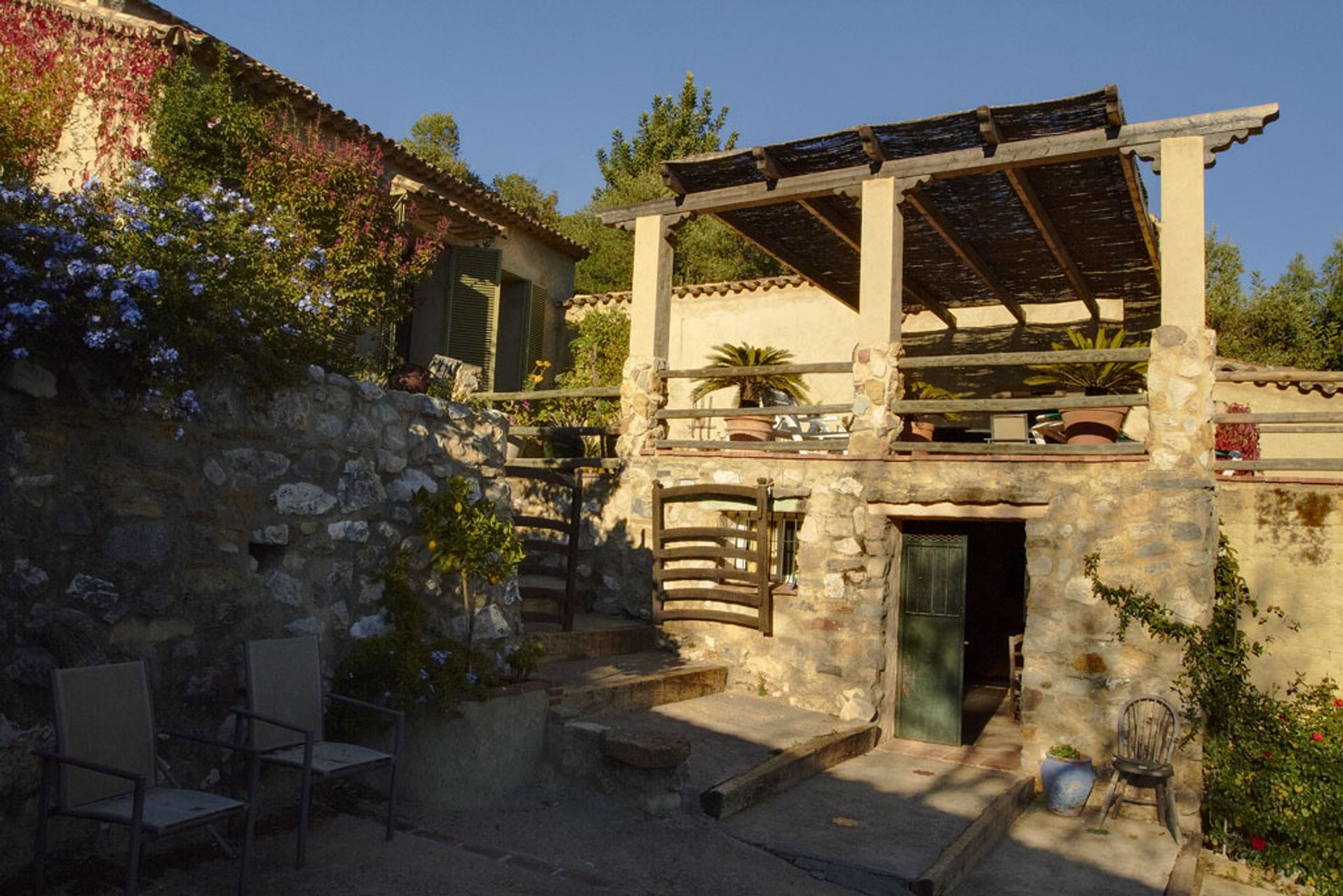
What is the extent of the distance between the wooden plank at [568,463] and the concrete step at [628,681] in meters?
1.83

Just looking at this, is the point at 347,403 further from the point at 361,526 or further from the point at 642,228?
the point at 642,228

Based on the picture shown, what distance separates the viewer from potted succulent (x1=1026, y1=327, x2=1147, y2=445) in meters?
7.34

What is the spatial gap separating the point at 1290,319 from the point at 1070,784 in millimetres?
13075

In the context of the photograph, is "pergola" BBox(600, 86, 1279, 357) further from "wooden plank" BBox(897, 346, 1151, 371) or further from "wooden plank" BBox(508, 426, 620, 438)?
"wooden plank" BBox(508, 426, 620, 438)

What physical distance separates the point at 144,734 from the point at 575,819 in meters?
2.22

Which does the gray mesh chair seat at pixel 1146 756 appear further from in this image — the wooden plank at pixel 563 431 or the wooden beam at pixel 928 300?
the wooden beam at pixel 928 300

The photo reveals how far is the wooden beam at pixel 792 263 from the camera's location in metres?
10.4

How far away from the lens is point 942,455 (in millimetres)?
7793

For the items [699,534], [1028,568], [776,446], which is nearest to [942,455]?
[1028,568]

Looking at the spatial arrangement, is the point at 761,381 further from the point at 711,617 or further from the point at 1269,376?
the point at 1269,376

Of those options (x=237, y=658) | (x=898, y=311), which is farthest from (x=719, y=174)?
(x=237, y=658)

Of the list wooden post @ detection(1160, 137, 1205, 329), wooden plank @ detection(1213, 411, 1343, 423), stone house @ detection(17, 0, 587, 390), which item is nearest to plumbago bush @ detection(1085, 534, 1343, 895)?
wooden plank @ detection(1213, 411, 1343, 423)

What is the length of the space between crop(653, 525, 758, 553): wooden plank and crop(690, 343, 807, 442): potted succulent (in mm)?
956

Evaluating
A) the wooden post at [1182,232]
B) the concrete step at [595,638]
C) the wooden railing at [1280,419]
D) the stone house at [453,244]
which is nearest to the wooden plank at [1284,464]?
the wooden railing at [1280,419]
